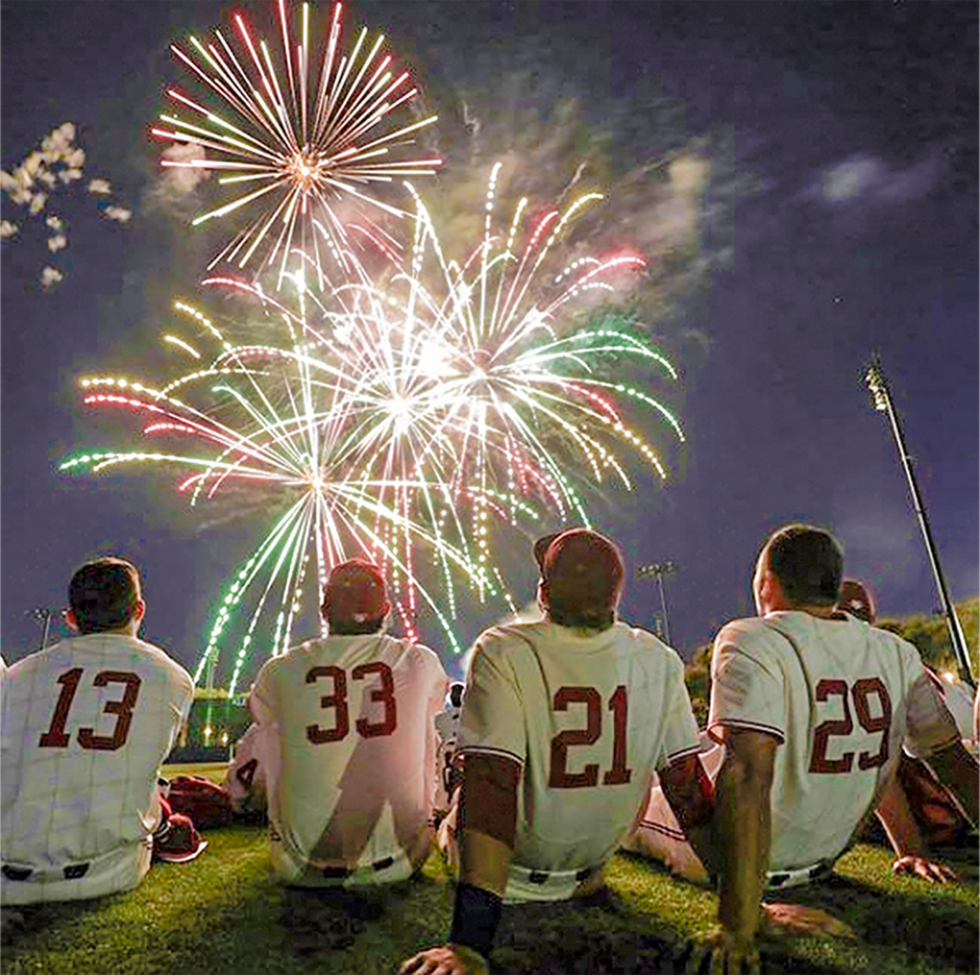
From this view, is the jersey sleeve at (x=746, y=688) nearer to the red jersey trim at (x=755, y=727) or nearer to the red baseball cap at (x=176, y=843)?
the red jersey trim at (x=755, y=727)

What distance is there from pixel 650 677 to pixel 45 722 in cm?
367

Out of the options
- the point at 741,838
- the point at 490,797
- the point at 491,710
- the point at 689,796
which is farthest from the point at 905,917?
the point at 491,710

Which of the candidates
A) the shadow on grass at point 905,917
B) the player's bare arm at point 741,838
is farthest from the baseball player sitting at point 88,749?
the shadow on grass at point 905,917

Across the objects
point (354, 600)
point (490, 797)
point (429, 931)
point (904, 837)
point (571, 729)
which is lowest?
point (429, 931)

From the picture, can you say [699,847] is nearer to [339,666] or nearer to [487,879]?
[487,879]

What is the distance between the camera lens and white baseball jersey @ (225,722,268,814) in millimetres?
5453

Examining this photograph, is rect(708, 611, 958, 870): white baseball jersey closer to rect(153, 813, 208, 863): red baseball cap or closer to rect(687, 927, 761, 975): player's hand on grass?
rect(687, 927, 761, 975): player's hand on grass

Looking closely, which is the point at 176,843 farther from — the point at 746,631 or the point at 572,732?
the point at 746,631

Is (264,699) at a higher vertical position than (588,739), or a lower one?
lower

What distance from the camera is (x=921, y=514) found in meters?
27.9

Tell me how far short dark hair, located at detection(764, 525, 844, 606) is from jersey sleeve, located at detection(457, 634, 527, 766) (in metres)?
1.78

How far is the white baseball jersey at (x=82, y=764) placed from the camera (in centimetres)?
441

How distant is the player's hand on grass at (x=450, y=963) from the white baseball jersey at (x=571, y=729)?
726 millimetres

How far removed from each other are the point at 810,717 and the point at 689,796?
0.79 m
